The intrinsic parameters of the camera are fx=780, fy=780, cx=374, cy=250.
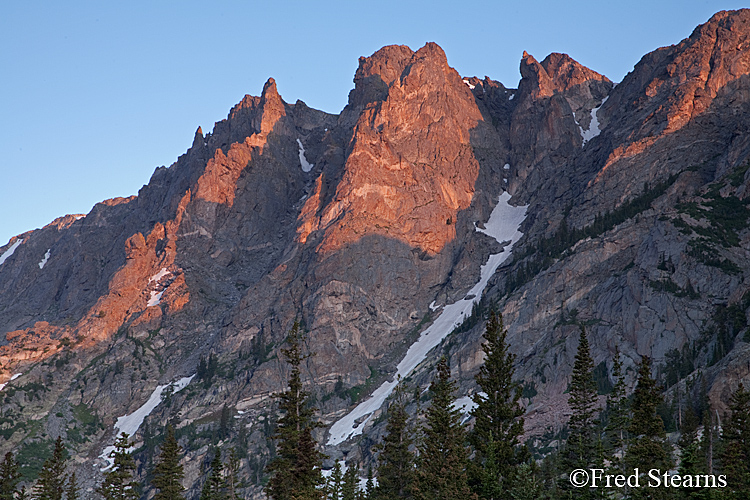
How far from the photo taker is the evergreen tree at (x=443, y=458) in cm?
4731

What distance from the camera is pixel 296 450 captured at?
2014 inches

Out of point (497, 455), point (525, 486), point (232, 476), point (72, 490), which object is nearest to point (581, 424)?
point (497, 455)

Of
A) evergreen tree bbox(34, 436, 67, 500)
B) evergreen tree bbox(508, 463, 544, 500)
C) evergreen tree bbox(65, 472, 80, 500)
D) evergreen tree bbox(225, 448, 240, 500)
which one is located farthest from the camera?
evergreen tree bbox(65, 472, 80, 500)

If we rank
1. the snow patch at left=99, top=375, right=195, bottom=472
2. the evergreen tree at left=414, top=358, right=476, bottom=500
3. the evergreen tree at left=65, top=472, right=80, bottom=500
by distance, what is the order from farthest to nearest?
the snow patch at left=99, top=375, right=195, bottom=472, the evergreen tree at left=65, top=472, right=80, bottom=500, the evergreen tree at left=414, top=358, right=476, bottom=500

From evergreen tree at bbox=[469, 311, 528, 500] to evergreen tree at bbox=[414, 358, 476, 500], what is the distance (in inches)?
52.8

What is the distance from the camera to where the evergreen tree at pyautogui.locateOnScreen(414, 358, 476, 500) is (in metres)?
47.3

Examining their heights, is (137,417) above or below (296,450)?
above

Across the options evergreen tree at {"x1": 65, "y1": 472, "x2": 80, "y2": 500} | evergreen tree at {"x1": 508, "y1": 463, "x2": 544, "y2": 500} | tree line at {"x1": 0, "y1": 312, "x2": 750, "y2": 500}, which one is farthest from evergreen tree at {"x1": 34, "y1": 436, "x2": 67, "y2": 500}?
evergreen tree at {"x1": 508, "y1": 463, "x2": 544, "y2": 500}

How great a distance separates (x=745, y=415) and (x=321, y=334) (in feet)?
456

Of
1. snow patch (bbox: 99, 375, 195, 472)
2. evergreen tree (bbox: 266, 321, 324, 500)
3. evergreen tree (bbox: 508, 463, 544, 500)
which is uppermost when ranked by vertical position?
snow patch (bbox: 99, 375, 195, 472)

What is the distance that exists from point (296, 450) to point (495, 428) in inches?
517

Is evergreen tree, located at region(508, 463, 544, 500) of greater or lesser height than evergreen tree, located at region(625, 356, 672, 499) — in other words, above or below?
below

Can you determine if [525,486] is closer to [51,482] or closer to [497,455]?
[497,455]

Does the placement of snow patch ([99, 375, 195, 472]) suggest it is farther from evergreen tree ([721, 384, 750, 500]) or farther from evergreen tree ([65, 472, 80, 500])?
evergreen tree ([721, 384, 750, 500])
